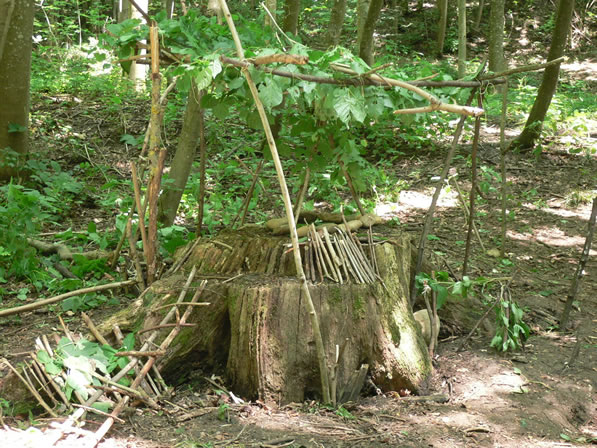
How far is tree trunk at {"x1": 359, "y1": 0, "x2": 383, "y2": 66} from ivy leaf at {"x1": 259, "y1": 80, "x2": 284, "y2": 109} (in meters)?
6.39

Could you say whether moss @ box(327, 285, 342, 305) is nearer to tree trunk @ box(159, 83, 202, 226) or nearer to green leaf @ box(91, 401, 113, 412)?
green leaf @ box(91, 401, 113, 412)

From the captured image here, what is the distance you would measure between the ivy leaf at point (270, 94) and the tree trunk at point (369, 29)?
6.39 meters

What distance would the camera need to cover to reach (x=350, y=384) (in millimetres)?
3398

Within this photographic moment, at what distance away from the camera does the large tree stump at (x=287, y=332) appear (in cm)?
334

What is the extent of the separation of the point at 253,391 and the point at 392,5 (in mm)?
17788

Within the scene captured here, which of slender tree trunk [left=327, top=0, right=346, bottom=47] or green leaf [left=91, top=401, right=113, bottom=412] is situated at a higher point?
slender tree trunk [left=327, top=0, right=346, bottom=47]

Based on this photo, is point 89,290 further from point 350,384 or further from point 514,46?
point 514,46

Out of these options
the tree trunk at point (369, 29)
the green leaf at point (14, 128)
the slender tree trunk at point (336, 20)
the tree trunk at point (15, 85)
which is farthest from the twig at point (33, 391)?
the slender tree trunk at point (336, 20)

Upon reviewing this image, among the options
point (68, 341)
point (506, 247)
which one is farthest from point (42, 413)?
point (506, 247)

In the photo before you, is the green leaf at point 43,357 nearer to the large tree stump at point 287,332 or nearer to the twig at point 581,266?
the large tree stump at point 287,332

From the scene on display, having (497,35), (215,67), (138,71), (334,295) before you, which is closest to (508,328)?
(334,295)

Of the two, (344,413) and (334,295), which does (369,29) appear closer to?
(334,295)

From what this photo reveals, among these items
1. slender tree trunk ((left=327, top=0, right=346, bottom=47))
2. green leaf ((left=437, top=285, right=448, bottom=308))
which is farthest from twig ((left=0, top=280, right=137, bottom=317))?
slender tree trunk ((left=327, top=0, right=346, bottom=47))

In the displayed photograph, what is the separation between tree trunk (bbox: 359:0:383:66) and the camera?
8.89 meters
